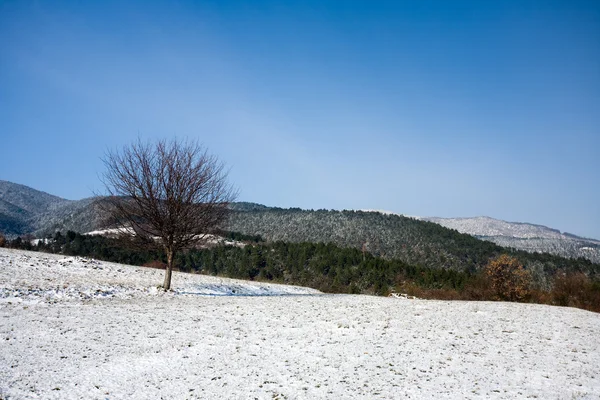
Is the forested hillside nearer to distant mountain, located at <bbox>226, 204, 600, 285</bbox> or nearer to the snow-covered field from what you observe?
distant mountain, located at <bbox>226, 204, 600, 285</bbox>

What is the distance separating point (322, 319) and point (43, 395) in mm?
12123

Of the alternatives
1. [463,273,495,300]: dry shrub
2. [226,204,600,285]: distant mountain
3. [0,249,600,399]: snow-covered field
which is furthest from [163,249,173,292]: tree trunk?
[226,204,600,285]: distant mountain

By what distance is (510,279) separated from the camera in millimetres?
33531

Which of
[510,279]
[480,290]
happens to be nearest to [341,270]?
[480,290]

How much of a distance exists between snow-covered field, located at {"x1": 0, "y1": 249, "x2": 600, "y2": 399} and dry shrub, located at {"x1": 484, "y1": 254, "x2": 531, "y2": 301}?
11.1m

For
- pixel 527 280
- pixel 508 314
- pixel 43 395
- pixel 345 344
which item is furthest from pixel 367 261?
pixel 43 395

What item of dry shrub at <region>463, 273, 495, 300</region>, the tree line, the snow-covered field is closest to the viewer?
the snow-covered field

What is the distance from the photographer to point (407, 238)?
611ft

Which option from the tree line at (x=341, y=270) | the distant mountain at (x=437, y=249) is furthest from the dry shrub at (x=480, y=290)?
the distant mountain at (x=437, y=249)

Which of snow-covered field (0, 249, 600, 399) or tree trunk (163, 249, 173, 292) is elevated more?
tree trunk (163, 249, 173, 292)

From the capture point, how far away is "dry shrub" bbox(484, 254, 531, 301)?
33.1 m

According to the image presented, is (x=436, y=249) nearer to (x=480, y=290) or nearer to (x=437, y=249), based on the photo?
(x=437, y=249)

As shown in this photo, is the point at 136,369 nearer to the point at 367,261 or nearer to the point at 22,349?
the point at 22,349

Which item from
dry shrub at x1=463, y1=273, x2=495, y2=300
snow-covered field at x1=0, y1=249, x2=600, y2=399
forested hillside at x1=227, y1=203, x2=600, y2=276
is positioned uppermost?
forested hillside at x1=227, y1=203, x2=600, y2=276
